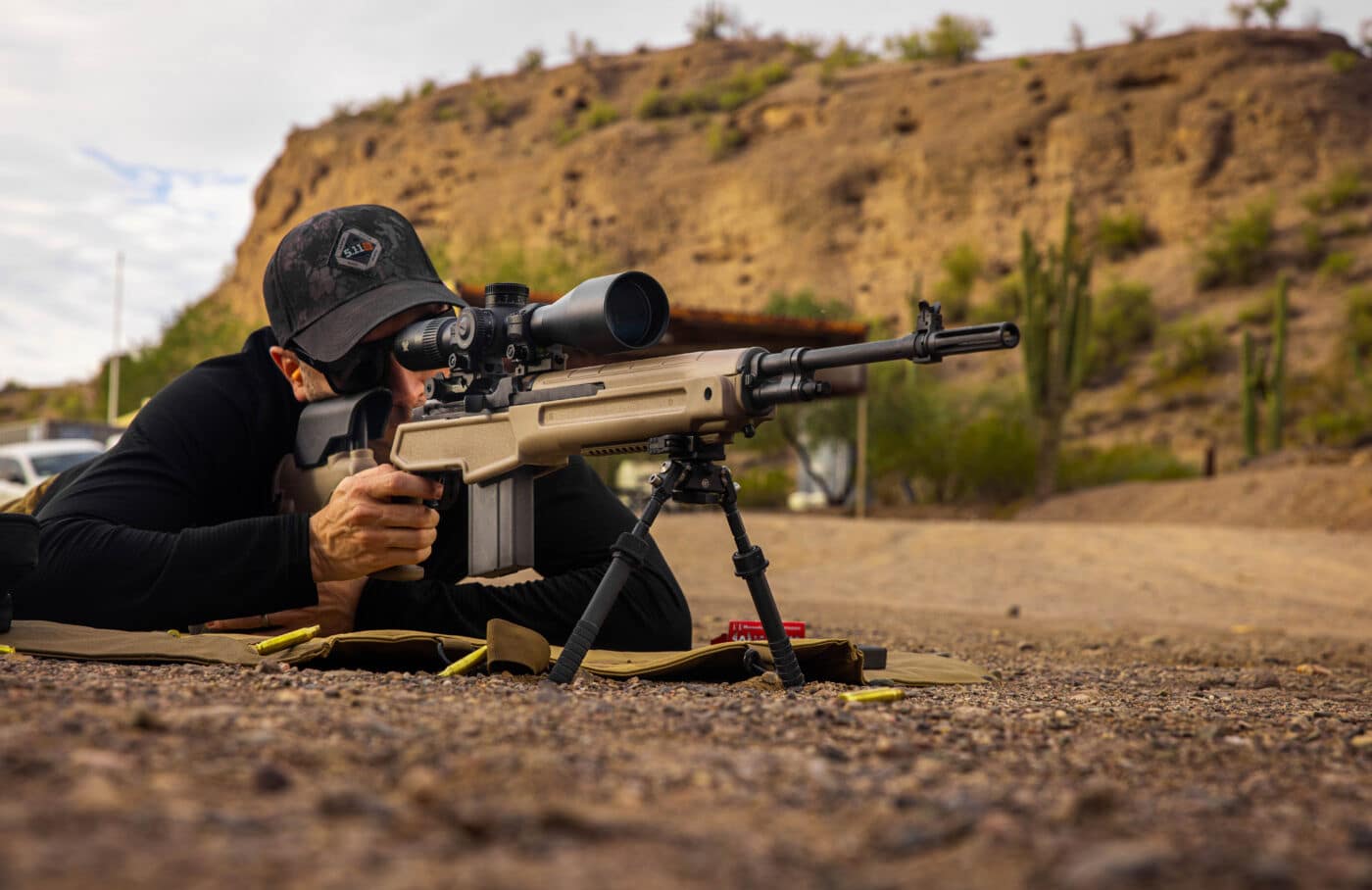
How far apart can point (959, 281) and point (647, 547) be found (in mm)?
36833

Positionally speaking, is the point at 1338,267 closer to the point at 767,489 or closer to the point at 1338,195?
the point at 1338,195

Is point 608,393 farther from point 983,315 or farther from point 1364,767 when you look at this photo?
point 983,315

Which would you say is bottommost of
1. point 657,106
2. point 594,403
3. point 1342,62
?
point 594,403

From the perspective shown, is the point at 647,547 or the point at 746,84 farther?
the point at 746,84

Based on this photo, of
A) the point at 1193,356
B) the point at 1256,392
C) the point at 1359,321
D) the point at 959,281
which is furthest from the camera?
the point at 959,281

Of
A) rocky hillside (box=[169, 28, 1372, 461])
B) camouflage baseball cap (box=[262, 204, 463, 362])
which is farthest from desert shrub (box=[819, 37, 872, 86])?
camouflage baseball cap (box=[262, 204, 463, 362])

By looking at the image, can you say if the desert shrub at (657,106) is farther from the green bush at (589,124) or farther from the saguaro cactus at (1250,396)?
the saguaro cactus at (1250,396)

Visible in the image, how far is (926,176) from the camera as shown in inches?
1660

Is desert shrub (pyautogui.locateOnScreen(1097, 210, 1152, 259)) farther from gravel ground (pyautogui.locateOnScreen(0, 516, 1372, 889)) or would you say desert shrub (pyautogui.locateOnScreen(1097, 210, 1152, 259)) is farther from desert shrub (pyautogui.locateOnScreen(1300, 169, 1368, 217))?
gravel ground (pyautogui.locateOnScreen(0, 516, 1372, 889))

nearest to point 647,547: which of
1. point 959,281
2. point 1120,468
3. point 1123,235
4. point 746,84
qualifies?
point 1120,468

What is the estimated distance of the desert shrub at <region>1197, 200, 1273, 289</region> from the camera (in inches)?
1364

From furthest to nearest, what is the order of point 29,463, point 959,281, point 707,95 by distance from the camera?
point 707,95 < point 959,281 < point 29,463

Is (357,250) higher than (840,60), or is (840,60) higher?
(840,60)

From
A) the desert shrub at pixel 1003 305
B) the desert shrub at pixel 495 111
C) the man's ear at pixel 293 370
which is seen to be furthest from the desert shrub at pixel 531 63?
the man's ear at pixel 293 370
